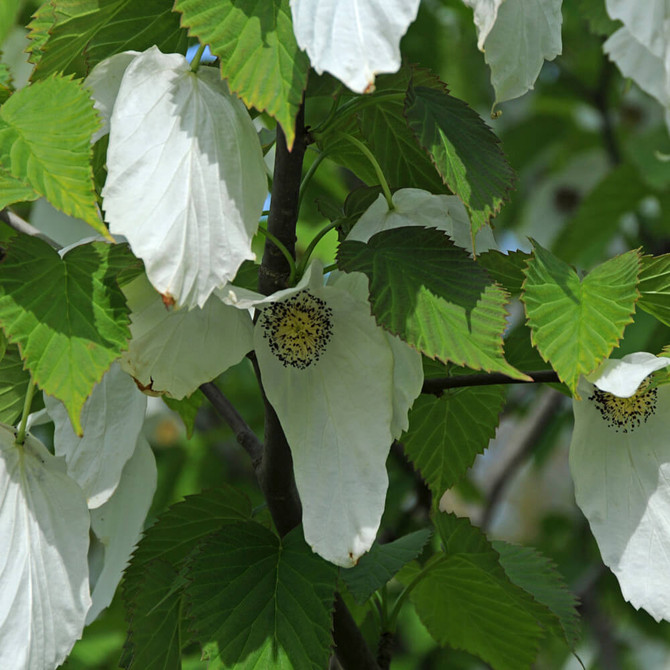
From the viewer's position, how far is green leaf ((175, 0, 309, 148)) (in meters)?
0.54

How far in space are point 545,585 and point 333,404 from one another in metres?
0.33

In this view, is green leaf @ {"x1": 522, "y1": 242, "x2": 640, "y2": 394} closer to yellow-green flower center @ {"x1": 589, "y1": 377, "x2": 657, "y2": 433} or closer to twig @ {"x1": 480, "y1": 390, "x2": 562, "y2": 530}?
yellow-green flower center @ {"x1": 589, "y1": 377, "x2": 657, "y2": 433}

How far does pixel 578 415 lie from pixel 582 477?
0.04 metres

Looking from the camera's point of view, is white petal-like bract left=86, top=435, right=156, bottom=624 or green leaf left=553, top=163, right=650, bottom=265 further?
green leaf left=553, top=163, right=650, bottom=265

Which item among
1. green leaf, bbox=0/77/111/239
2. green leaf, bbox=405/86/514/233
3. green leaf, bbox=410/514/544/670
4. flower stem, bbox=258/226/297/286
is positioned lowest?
green leaf, bbox=410/514/544/670

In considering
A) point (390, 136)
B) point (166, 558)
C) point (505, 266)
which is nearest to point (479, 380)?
point (505, 266)

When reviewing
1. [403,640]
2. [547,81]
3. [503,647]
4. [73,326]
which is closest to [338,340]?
[73,326]

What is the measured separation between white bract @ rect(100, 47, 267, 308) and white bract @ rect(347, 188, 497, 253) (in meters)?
0.09

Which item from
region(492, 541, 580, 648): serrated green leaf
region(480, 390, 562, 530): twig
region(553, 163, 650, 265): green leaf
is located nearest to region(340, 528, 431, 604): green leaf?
region(492, 541, 580, 648): serrated green leaf

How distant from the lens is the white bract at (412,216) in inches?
25.2

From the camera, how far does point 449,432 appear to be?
793 millimetres

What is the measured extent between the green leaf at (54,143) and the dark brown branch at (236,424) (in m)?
0.30

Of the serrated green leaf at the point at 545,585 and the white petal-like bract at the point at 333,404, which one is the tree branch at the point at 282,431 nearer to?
the white petal-like bract at the point at 333,404

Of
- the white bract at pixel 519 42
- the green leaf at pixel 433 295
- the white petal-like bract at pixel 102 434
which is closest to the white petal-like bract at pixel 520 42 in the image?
the white bract at pixel 519 42
